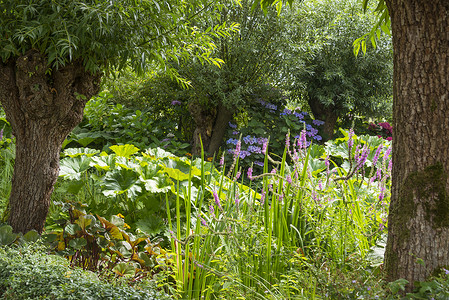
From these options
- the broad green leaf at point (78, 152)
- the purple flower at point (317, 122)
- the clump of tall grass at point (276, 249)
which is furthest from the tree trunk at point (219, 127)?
the clump of tall grass at point (276, 249)

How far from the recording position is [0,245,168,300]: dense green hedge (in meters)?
1.80

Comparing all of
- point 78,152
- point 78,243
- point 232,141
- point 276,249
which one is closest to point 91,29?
point 78,243

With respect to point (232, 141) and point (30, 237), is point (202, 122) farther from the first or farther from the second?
point (30, 237)

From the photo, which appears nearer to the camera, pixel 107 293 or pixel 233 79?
pixel 107 293

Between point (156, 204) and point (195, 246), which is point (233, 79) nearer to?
point (156, 204)

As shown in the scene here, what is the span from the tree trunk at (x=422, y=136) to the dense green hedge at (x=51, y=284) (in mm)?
1137

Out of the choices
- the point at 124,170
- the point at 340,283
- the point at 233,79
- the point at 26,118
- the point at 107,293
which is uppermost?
the point at 233,79

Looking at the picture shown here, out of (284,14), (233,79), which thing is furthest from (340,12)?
(233,79)

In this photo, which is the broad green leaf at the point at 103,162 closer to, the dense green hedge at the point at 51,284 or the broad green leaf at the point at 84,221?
the broad green leaf at the point at 84,221

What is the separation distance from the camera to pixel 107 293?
1790 millimetres

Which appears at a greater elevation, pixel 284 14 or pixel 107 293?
pixel 284 14

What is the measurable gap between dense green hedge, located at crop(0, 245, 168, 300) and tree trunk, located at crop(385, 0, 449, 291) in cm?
114

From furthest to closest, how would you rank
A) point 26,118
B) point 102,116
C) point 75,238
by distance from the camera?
1. point 102,116
2. point 26,118
3. point 75,238

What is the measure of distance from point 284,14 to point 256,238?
503 cm
